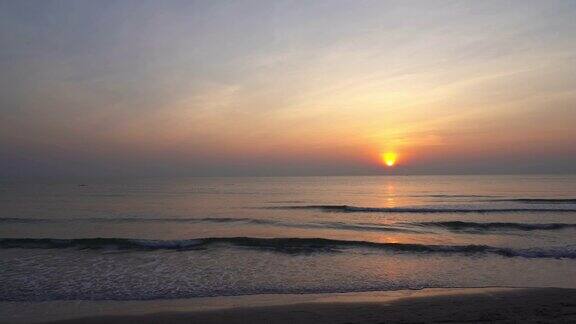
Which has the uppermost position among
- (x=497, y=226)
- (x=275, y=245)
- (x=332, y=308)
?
(x=332, y=308)

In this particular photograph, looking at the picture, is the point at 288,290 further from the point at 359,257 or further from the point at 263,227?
the point at 263,227

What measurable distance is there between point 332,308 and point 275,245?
9.93 m

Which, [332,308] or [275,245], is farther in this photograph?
[275,245]

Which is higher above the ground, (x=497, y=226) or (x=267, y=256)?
(x=267, y=256)

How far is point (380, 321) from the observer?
8.08 m

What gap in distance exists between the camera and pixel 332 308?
30.3 feet

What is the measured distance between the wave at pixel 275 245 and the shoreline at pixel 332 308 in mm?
6396

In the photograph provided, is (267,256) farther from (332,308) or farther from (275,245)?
(332,308)

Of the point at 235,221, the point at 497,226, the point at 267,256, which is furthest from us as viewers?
the point at 235,221

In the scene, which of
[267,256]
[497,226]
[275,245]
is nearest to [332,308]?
[267,256]

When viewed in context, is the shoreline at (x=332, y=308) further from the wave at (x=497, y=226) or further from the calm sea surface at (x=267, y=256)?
the wave at (x=497, y=226)

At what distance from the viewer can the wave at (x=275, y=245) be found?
16.8m

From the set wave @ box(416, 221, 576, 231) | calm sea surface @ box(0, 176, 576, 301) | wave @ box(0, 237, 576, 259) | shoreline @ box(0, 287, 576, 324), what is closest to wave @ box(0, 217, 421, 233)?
calm sea surface @ box(0, 176, 576, 301)

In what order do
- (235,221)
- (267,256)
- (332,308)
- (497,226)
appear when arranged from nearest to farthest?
(332,308)
(267,256)
(497,226)
(235,221)
